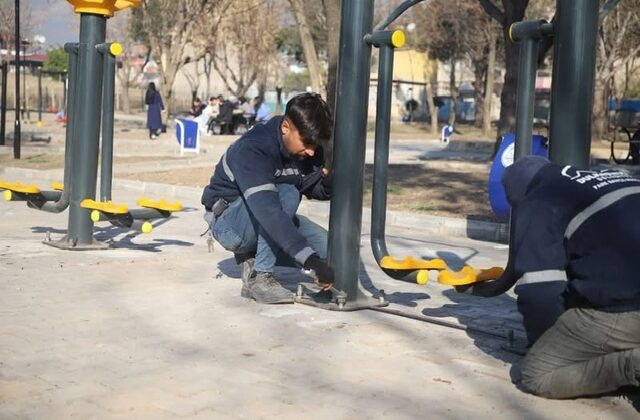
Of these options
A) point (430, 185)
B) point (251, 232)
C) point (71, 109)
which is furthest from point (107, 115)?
point (430, 185)

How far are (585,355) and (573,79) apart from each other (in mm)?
1410

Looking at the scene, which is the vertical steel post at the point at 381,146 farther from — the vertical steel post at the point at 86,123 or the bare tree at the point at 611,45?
the bare tree at the point at 611,45

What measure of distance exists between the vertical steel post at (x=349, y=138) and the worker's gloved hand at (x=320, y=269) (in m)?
0.63

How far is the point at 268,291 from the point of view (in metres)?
6.37

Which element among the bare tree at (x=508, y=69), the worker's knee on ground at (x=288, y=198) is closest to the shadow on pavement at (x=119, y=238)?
the worker's knee on ground at (x=288, y=198)

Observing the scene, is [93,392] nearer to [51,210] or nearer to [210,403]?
[210,403]

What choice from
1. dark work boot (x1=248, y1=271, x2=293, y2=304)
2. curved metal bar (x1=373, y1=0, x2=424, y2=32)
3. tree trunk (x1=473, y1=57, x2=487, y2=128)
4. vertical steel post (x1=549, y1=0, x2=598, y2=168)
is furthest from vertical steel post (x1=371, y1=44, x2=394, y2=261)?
tree trunk (x1=473, y1=57, x2=487, y2=128)

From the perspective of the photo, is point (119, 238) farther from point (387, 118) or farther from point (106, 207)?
point (387, 118)

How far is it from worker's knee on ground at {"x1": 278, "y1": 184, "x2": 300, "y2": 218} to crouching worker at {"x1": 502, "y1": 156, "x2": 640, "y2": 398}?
6.66 ft

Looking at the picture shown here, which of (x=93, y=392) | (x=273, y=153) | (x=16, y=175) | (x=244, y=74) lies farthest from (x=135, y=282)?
(x=244, y=74)

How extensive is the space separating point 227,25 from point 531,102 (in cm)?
4161

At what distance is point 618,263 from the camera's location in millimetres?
4168

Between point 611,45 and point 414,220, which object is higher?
point 611,45

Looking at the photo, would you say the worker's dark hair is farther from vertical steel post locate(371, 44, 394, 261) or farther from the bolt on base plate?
the bolt on base plate
